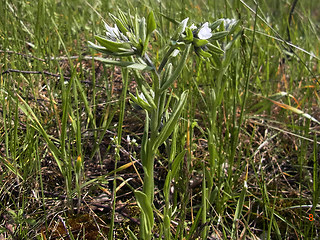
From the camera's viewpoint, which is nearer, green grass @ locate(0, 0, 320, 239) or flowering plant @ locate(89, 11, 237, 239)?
flowering plant @ locate(89, 11, 237, 239)

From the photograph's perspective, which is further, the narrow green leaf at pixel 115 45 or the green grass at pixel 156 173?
the green grass at pixel 156 173

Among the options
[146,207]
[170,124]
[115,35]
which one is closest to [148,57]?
[115,35]

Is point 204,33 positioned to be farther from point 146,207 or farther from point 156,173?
point 156,173

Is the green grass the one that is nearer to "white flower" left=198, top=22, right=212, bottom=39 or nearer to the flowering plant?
the flowering plant

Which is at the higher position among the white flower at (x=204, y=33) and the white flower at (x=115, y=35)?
the white flower at (x=115, y=35)

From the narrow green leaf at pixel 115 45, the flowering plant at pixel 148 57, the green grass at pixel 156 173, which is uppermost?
the narrow green leaf at pixel 115 45

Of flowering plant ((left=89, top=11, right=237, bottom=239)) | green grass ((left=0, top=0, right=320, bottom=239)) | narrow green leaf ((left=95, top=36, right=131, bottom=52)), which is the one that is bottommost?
green grass ((left=0, top=0, right=320, bottom=239))

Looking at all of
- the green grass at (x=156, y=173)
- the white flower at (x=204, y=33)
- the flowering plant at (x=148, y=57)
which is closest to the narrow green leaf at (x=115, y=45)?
the flowering plant at (x=148, y=57)

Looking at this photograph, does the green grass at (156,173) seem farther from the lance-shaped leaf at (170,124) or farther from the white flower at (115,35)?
the white flower at (115,35)

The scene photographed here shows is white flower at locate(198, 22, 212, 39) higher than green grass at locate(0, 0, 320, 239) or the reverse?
higher

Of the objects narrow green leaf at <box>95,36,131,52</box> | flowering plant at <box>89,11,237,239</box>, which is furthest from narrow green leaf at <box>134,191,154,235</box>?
narrow green leaf at <box>95,36,131,52</box>

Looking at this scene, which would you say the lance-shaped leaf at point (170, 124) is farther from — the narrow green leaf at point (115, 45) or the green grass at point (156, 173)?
the narrow green leaf at point (115, 45)
